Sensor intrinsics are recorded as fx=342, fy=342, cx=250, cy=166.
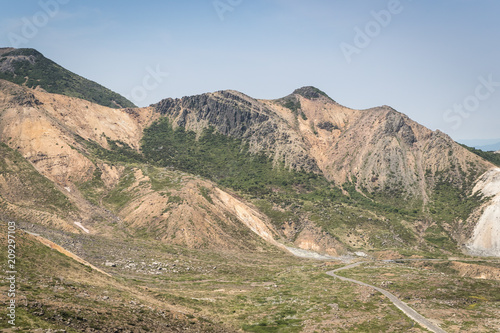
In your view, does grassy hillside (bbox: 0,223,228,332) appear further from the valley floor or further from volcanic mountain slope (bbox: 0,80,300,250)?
volcanic mountain slope (bbox: 0,80,300,250)

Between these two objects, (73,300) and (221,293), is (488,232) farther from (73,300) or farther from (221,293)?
(73,300)

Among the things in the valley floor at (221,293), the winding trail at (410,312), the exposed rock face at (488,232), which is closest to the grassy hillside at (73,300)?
the valley floor at (221,293)

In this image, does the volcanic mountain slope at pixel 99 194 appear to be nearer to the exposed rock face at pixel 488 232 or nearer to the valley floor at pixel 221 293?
the valley floor at pixel 221 293

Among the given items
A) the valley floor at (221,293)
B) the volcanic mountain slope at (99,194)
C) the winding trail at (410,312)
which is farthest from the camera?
the volcanic mountain slope at (99,194)

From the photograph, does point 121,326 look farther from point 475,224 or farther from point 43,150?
point 475,224

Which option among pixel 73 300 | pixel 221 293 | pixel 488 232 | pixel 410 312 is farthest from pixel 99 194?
pixel 488 232

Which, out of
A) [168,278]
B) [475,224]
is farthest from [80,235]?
[475,224]

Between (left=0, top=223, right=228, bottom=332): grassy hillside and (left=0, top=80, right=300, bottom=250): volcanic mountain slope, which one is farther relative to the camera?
(left=0, top=80, right=300, bottom=250): volcanic mountain slope

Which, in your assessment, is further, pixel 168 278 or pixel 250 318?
pixel 168 278

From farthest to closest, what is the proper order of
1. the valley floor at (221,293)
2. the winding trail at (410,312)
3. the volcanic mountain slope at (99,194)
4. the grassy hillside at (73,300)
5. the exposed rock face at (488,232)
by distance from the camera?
the exposed rock face at (488,232) → the volcanic mountain slope at (99,194) → the winding trail at (410,312) → the valley floor at (221,293) → the grassy hillside at (73,300)

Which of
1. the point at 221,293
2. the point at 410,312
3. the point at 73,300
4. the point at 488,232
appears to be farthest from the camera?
the point at 488,232

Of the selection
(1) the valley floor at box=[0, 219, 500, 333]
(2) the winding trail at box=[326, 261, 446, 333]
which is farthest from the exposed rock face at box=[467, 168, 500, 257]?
(2) the winding trail at box=[326, 261, 446, 333]
